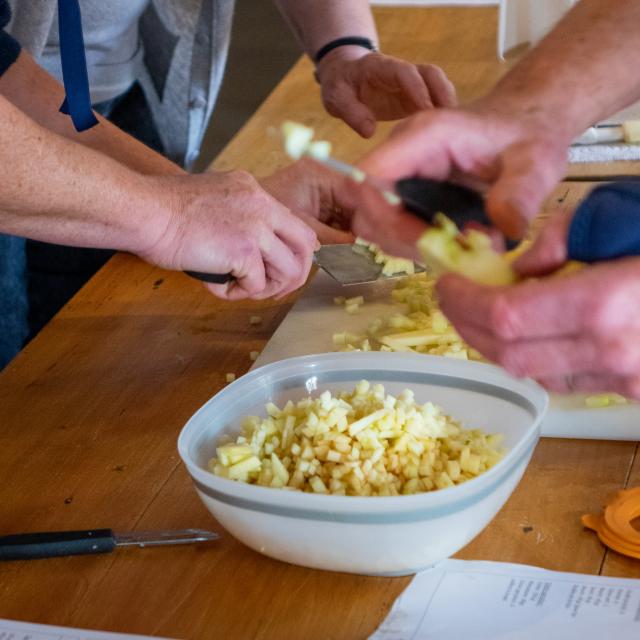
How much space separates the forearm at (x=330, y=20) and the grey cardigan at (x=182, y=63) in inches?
7.0

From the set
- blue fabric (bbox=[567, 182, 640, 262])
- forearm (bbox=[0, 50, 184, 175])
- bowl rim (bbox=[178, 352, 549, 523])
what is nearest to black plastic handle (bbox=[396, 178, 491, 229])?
blue fabric (bbox=[567, 182, 640, 262])

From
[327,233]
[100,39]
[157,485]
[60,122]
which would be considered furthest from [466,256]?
[100,39]

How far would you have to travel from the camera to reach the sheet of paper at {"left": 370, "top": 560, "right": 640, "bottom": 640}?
85cm

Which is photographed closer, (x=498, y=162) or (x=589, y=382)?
(x=589, y=382)

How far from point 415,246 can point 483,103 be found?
21cm

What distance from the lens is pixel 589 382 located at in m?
0.80

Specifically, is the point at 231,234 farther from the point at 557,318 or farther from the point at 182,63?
the point at 182,63

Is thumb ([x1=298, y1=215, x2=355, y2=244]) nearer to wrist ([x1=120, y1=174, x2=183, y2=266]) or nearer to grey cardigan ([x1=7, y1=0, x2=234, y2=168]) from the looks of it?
wrist ([x1=120, y1=174, x2=183, y2=266])

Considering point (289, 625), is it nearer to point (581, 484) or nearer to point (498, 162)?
point (581, 484)

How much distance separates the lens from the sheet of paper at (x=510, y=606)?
85 centimetres

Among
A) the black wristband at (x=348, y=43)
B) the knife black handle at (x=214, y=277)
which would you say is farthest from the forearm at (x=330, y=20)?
the knife black handle at (x=214, y=277)

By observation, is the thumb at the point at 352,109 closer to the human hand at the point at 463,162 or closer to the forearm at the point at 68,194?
the forearm at the point at 68,194

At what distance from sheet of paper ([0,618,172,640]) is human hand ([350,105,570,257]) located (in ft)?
1.31

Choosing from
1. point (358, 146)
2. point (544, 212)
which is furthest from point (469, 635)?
point (358, 146)
